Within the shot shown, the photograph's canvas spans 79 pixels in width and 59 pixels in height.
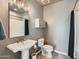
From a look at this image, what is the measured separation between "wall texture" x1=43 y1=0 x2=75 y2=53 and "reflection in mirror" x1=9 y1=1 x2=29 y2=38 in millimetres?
1262

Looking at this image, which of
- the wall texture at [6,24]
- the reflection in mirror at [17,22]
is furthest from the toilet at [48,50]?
the reflection in mirror at [17,22]

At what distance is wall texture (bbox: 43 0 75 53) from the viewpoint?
3.49m

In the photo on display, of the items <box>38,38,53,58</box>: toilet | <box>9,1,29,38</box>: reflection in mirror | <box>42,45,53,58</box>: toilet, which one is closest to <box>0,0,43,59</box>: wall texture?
<box>9,1,29,38</box>: reflection in mirror

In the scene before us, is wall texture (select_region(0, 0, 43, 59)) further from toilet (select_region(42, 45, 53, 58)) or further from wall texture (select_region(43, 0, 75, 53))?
toilet (select_region(42, 45, 53, 58))

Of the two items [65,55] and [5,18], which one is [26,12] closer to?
[5,18]

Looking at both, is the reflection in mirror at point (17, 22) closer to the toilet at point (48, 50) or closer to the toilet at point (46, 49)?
the toilet at point (46, 49)

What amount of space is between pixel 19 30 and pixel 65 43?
6.03 feet

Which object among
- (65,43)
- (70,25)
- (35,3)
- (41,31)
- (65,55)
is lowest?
(65,55)

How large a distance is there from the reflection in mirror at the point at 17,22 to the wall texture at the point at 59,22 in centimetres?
126

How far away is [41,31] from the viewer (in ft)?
13.6

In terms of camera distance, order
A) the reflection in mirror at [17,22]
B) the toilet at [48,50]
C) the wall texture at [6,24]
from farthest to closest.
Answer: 1. the toilet at [48,50]
2. the reflection in mirror at [17,22]
3. the wall texture at [6,24]

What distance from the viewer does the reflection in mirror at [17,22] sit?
2.59m

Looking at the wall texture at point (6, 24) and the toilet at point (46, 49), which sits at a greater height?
the wall texture at point (6, 24)

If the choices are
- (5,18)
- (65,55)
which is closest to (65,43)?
(65,55)
